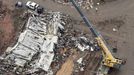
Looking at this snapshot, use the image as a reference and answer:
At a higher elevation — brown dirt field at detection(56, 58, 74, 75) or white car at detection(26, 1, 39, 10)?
white car at detection(26, 1, 39, 10)

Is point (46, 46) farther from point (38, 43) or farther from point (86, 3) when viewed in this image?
point (86, 3)

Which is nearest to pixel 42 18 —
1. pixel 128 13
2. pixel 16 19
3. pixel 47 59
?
pixel 16 19

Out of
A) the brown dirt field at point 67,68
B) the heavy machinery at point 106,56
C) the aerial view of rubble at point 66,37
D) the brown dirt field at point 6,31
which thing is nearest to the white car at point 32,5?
the aerial view of rubble at point 66,37

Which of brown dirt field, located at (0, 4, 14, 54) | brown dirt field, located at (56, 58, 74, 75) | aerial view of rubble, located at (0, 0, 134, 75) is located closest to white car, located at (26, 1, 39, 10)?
aerial view of rubble, located at (0, 0, 134, 75)

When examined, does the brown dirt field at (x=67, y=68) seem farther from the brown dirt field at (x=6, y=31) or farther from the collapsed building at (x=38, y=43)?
the brown dirt field at (x=6, y=31)

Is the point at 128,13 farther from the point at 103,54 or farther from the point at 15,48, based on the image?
the point at 15,48

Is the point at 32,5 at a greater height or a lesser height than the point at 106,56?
greater

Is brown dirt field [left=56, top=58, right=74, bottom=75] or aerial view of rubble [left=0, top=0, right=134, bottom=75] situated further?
brown dirt field [left=56, top=58, right=74, bottom=75]

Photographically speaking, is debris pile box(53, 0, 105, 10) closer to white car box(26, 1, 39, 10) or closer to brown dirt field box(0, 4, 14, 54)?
white car box(26, 1, 39, 10)

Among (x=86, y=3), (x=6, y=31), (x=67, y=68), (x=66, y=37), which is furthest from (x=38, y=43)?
(x=86, y=3)
